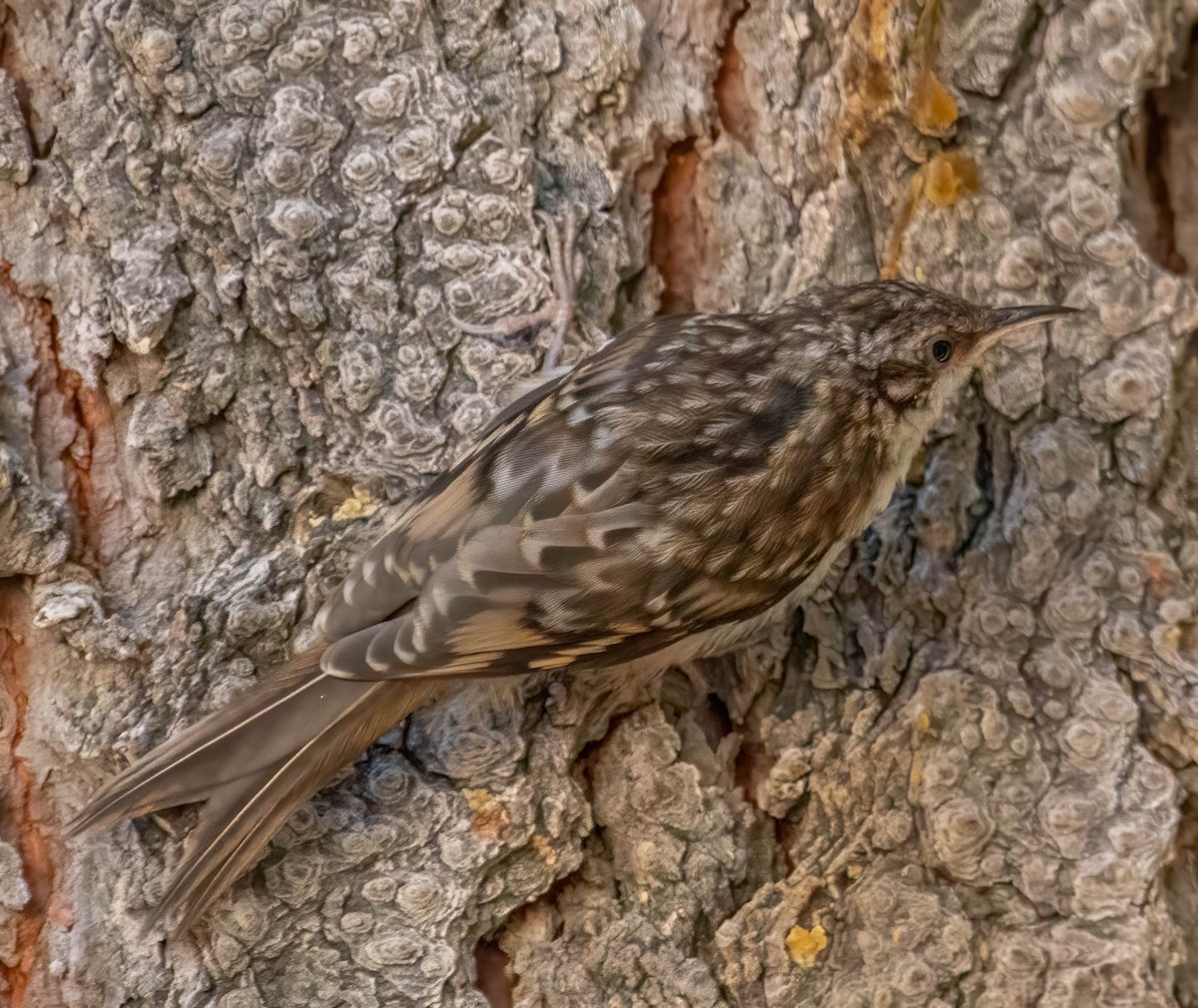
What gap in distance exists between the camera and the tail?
1703 millimetres

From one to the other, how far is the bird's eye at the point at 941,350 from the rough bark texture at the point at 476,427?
85 mm

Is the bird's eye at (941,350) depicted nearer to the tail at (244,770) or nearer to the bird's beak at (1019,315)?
the bird's beak at (1019,315)

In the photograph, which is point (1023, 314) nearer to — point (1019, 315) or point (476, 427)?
point (1019, 315)

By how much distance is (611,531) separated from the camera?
5.92 ft

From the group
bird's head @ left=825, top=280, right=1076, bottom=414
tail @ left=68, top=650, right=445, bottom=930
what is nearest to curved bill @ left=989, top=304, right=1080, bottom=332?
bird's head @ left=825, top=280, right=1076, bottom=414

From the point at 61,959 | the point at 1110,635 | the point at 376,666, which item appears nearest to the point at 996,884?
the point at 1110,635

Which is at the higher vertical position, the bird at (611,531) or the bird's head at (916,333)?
the bird's head at (916,333)

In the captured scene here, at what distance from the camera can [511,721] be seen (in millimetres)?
1852

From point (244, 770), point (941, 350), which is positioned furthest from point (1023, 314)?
point (244, 770)

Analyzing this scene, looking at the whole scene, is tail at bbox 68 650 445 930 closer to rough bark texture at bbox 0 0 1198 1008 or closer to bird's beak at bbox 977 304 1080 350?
rough bark texture at bbox 0 0 1198 1008

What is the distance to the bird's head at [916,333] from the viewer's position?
1858 millimetres

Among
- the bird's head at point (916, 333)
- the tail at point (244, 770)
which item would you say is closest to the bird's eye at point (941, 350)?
the bird's head at point (916, 333)

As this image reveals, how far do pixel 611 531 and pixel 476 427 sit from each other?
1.00 ft

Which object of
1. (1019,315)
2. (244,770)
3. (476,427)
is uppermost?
(1019,315)
